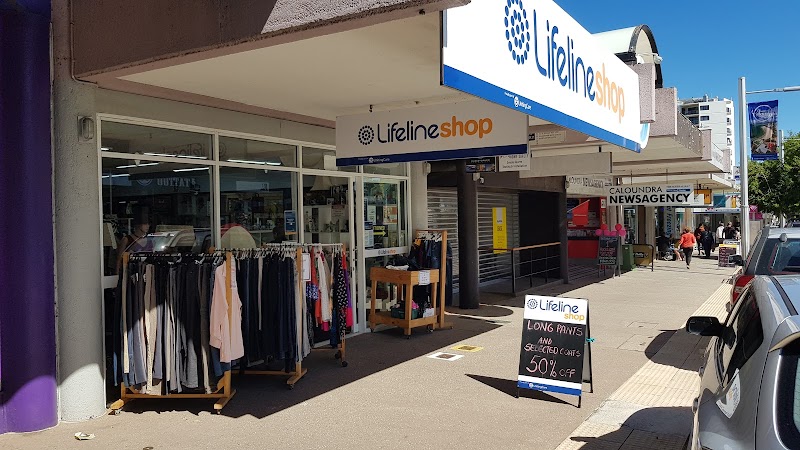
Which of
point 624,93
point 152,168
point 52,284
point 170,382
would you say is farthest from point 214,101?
point 624,93

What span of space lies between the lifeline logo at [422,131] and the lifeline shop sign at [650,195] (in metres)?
14.2

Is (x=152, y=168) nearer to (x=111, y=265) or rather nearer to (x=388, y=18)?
(x=111, y=265)

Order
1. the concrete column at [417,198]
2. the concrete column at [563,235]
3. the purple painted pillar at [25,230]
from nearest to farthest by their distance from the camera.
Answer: the purple painted pillar at [25,230] → the concrete column at [417,198] → the concrete column at [563,235]

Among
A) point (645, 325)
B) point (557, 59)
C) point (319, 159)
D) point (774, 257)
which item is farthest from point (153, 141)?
point (645, 325)

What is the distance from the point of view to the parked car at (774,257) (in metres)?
6.39

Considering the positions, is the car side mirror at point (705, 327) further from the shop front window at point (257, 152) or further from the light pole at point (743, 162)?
the light pole at point (743, 162)

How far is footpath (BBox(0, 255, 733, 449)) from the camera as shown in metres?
5.18

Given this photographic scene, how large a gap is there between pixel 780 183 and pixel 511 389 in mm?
39862

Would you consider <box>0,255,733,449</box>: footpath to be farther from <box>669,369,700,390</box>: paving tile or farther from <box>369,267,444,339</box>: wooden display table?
<box>369,267,444,339</box>: wooden display table

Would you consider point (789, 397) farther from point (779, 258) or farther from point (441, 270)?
point (441, 270)

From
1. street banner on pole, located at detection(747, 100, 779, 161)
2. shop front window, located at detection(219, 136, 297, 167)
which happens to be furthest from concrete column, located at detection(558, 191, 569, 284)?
shop front window, located at detection(219, 136, 297, 167)

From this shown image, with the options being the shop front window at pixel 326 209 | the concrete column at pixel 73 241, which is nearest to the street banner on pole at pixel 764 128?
the shop front window at pixel 326 209

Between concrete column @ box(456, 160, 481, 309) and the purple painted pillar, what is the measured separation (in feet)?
24.7

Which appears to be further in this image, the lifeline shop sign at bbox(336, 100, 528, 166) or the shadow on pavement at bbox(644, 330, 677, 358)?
the shadow on pavement at bbox(644, 330, 677, 358)
